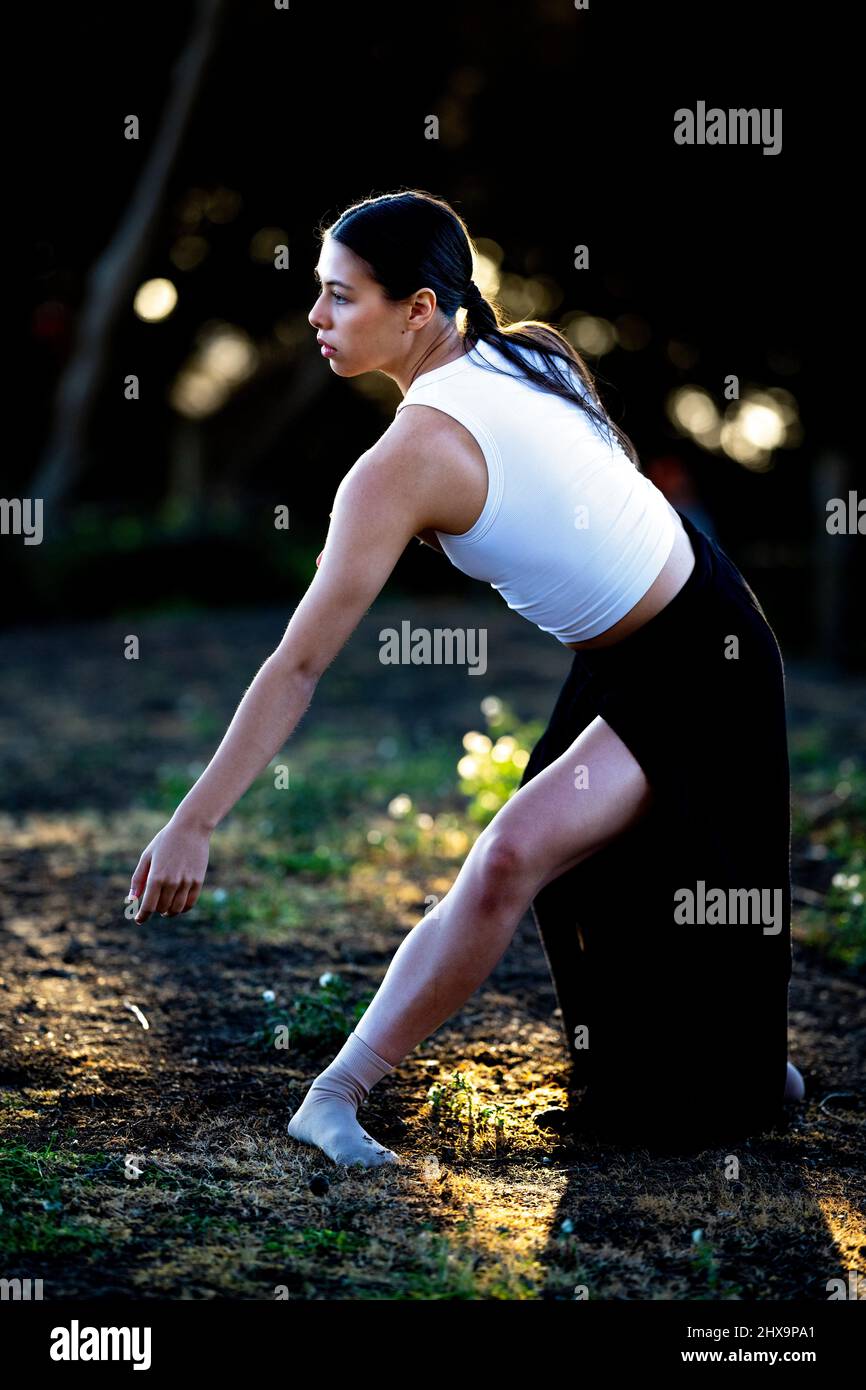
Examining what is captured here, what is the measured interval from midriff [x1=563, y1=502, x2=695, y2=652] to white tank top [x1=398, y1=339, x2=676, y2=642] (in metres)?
0.02

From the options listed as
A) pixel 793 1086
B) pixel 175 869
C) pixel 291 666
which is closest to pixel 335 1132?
pixel 175 869

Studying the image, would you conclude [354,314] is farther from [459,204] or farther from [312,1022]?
[459,204]

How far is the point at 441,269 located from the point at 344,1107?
156cm

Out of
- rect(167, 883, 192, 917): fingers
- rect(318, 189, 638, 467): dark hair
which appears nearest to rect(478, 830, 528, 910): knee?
rect(167, 883, 192, 917): fingers

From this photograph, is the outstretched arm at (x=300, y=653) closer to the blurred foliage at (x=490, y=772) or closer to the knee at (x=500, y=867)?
the knee at (x=500, y=867)

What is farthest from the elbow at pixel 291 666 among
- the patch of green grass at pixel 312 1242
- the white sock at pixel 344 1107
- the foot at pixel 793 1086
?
the foot at pixel 793 1086

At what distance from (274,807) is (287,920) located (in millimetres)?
1445

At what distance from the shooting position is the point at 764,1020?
2.90m

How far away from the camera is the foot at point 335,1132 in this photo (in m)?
2.70

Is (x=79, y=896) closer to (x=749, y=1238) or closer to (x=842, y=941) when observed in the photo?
(x=842, y=941)

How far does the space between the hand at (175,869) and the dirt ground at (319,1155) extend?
528 mm

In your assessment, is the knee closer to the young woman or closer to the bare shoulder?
the young woman
